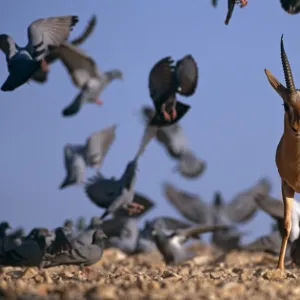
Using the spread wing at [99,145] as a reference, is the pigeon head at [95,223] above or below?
below

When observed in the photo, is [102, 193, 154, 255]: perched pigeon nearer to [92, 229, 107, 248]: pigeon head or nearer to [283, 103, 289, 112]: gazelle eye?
[92, 229, 107, 248]: pigeon head

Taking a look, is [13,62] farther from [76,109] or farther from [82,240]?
[76,109]

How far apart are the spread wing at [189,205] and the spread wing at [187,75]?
564 cm

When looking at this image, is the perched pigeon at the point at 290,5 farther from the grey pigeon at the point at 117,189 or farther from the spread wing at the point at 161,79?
the grey pigeon at the point at 117,189

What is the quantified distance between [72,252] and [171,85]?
2113 mm

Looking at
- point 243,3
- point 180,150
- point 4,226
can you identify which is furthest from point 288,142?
point 180,150

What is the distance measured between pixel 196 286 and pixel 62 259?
2532 millimetres

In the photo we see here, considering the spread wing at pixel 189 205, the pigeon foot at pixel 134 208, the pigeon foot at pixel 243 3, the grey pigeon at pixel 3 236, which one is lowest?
the spread wing at pixel 189 205

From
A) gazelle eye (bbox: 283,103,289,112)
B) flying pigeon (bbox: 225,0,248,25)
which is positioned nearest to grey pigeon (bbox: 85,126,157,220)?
flying pigeon (bbox: 225,0,248,25)

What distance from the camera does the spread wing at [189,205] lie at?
13.9m

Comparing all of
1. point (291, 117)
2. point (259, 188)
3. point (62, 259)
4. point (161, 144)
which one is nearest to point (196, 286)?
point (291, 117)

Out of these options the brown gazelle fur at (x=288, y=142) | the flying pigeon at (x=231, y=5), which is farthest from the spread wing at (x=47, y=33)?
the brown gazelle fur at (x=288, y=142)

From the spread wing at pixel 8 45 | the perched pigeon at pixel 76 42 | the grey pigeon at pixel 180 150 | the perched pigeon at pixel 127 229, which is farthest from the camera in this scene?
the grey pigeon at pixel 180 150

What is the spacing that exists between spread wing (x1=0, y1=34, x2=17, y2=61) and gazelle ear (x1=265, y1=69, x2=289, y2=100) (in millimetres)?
2352
